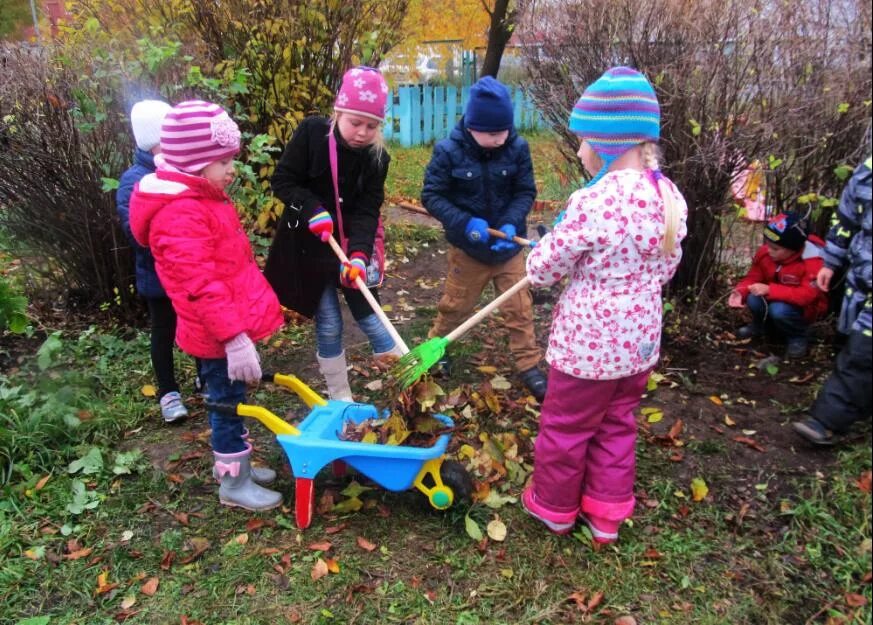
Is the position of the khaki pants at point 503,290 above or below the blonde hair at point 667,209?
below

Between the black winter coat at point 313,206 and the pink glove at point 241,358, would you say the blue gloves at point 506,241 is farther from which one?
the pink glove at point 241,358

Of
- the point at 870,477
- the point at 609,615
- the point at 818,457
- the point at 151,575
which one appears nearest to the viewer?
the point at 870,477

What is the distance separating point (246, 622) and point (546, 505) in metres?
1.30

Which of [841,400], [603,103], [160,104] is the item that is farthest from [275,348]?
[841,400]

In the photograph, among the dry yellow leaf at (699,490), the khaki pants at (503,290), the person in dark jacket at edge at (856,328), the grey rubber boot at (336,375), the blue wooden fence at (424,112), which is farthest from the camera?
the blue wooden fence at (424,112)

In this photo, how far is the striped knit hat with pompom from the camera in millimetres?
2260

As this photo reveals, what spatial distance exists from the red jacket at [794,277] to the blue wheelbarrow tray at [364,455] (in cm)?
201

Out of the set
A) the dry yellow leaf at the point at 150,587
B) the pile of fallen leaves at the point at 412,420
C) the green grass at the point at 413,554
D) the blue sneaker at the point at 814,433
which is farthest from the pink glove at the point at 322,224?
the blue sneaker at the point at 814,433

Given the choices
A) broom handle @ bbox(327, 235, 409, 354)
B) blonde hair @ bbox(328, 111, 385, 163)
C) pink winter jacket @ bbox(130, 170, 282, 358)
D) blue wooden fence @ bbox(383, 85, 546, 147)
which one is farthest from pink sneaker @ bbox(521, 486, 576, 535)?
blue wooden fence @ bbox(383, 85, 546, 147)

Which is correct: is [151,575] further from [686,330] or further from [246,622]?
[686,330]

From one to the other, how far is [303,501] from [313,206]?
142cm

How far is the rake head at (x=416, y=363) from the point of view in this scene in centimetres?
274

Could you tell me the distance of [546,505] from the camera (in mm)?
2791

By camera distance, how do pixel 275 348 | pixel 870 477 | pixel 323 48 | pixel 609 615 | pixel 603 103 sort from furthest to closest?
pixel 323 48, pixel 275 348, pixel 609 615, pixel 603 103, pixel 870 477
